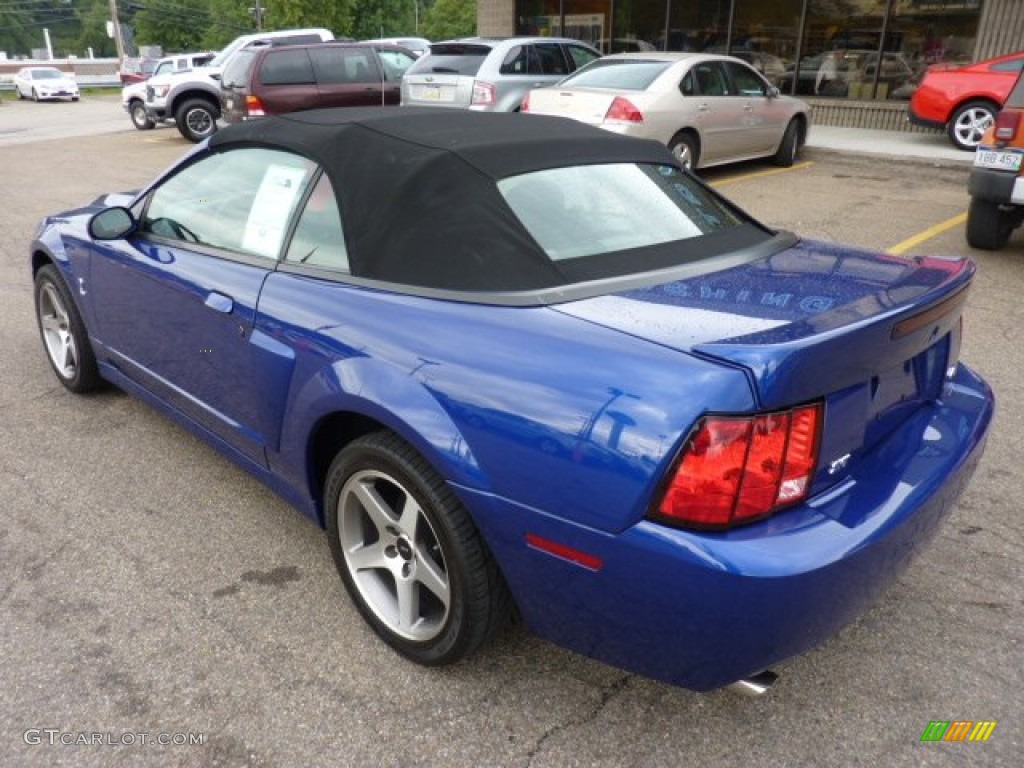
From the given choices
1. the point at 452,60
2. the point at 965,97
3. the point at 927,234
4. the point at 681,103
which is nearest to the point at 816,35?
the point at 965,97

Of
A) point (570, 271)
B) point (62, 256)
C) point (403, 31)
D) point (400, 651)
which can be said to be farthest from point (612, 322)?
point (403, 31)

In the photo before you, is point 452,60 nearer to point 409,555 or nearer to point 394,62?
point 394,62

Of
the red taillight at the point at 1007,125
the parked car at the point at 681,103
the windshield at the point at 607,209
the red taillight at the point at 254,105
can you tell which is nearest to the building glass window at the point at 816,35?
the parked car at the point at 681,103

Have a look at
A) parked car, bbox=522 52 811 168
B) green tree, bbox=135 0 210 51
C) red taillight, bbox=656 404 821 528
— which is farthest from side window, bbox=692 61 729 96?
green tree, bbox=135 0 210 51

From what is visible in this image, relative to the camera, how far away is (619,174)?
2.87 meters

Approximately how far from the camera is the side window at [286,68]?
12.9 metres

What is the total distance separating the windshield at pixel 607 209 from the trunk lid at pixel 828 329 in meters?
0.29

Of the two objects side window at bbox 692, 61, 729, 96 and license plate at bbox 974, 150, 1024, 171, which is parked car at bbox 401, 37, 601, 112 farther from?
→ license plate at bbox 974, 150, 1024, 171

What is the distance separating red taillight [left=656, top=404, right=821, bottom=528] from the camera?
5.73ft

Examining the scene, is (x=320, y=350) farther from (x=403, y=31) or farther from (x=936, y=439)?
(x=403, y=31)

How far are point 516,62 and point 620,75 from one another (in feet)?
7.28

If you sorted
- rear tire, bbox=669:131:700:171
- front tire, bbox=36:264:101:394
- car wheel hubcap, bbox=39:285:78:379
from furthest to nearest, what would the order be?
rear tire, bbox=669:131:700:171, car wheel hubcap, bbox=39:285:78:379, front tire, bbox=36:264:101:394

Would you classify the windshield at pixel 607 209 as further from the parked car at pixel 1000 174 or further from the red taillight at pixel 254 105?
the red taillight at pixel 254 105

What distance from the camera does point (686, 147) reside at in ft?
32.9
